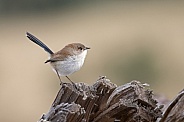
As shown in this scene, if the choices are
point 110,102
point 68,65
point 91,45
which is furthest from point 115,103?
point 91,45

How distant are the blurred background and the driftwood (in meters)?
6.99

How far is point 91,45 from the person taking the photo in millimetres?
19344

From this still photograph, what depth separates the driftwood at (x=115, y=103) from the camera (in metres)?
3.83

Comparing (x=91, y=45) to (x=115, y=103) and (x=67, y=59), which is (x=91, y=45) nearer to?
(x=67, y=59)

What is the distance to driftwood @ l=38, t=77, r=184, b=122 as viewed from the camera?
383 centimetres

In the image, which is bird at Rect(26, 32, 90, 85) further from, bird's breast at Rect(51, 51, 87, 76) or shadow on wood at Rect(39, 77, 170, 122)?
shadow on wood at Rect(39, 77, 170, 122)

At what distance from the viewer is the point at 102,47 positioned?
65.1 feet

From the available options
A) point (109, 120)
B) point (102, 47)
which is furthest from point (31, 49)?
point (109, 120)

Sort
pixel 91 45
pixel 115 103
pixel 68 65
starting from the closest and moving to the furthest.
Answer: pixel 115 103
pixel 68 65
pixel 91 45

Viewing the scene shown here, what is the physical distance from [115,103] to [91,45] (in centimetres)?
1543

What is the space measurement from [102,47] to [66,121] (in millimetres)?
16179

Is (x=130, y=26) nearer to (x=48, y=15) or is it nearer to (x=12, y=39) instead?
(x=12, y=39)

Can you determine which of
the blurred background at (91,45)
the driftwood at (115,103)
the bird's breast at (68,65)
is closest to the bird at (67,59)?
the bird's breast at (68,65)

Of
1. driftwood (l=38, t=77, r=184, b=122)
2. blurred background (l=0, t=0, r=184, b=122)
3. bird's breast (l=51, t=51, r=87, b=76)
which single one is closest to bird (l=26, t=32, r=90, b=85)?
bird's breast (l=51, t=51, r=87, b=76)
